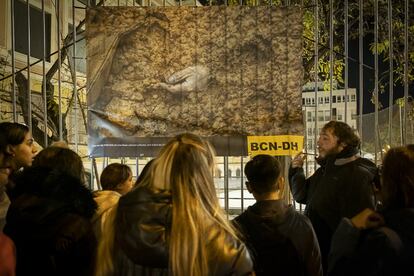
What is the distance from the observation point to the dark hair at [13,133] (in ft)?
10.6

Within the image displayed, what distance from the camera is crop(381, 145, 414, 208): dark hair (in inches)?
81.8

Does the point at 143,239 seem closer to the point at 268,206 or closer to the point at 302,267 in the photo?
the point at 268,206

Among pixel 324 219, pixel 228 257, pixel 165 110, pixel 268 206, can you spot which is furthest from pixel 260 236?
pixel 165 110

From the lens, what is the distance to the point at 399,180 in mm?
2105

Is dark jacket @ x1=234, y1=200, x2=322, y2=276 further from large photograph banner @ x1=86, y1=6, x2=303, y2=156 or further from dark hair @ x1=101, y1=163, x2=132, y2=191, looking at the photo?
large photograph banner @ x1=86, y1=6, x2=303, y2=156

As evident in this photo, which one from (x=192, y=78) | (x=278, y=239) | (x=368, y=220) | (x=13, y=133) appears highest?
(x=192, y=78)

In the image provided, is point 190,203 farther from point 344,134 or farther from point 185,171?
point 344,134

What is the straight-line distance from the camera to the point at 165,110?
5.03m

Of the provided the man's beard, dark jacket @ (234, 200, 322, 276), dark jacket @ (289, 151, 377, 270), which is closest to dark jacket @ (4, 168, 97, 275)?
dark jacket @ (234, 200, 322, 276)

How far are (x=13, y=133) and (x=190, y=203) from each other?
1755 millimetres

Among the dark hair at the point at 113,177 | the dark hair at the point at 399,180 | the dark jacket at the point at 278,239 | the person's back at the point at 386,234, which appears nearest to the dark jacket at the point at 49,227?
the dark jacket at the point at 278,239

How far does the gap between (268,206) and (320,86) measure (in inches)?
243

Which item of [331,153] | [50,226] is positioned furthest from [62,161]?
[331,153]

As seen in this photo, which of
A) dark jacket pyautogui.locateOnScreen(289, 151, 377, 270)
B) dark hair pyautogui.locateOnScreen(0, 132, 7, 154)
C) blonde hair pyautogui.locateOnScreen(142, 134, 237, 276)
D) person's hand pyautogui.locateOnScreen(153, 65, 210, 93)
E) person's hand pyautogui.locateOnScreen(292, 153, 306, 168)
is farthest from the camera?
person's hand pyautogui.locateOnScreen(153, 65, 210, 93)
